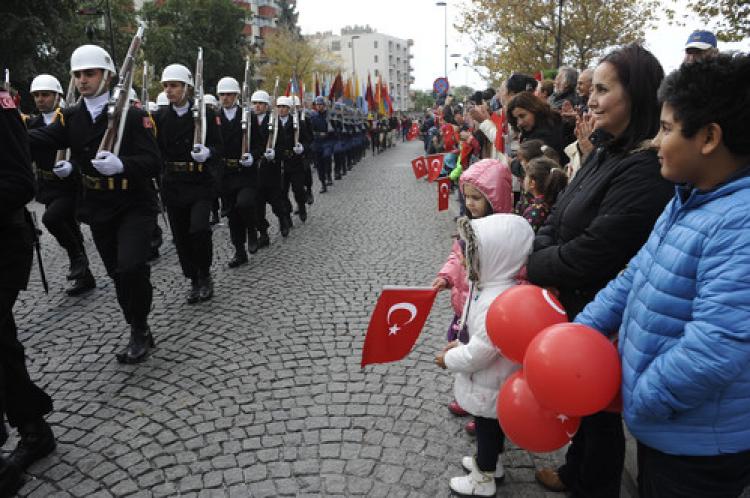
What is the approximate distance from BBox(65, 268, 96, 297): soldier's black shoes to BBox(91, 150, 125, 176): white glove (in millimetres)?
2406

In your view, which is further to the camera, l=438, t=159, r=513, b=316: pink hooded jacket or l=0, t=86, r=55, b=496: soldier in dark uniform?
l=438, t=159, r=513, b=316: pink hooded jacket

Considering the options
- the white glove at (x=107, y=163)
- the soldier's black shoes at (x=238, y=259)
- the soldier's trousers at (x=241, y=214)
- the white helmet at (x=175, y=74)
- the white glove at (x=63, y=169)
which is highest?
the white helmet at (x=175, y=74)

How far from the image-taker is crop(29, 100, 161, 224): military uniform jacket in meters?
4.20

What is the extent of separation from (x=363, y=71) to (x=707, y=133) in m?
121

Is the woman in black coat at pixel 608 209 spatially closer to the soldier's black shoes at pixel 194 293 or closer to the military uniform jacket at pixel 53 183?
the soldier's black shoes at pixel 194 293

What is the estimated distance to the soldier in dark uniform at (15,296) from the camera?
2.71 metres

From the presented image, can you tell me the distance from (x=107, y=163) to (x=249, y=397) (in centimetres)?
199

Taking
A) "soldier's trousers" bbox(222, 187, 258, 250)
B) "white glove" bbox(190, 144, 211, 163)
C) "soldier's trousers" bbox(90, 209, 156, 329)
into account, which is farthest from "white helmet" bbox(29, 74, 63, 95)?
"soldier's trousers" bbox(90, 209, 156, 329)

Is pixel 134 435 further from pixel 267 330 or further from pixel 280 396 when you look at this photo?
pixel 267 330

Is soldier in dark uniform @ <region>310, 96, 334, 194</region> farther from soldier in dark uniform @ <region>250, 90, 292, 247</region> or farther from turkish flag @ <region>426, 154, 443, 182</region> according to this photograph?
turkish flag @ <region>426, 154, 443, 182</region>

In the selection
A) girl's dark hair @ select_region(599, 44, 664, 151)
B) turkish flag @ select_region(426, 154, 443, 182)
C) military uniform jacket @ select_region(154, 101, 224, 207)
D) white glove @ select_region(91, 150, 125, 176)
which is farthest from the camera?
turkish flag @ select_region(426, 154, 443, 182)

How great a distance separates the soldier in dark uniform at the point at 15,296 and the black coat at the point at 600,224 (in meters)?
2.54

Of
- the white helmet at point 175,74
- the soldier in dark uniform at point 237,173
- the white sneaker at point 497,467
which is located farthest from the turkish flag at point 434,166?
the white sneaker at point 497,467

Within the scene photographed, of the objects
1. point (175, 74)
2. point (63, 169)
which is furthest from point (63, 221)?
point (175, 74)
